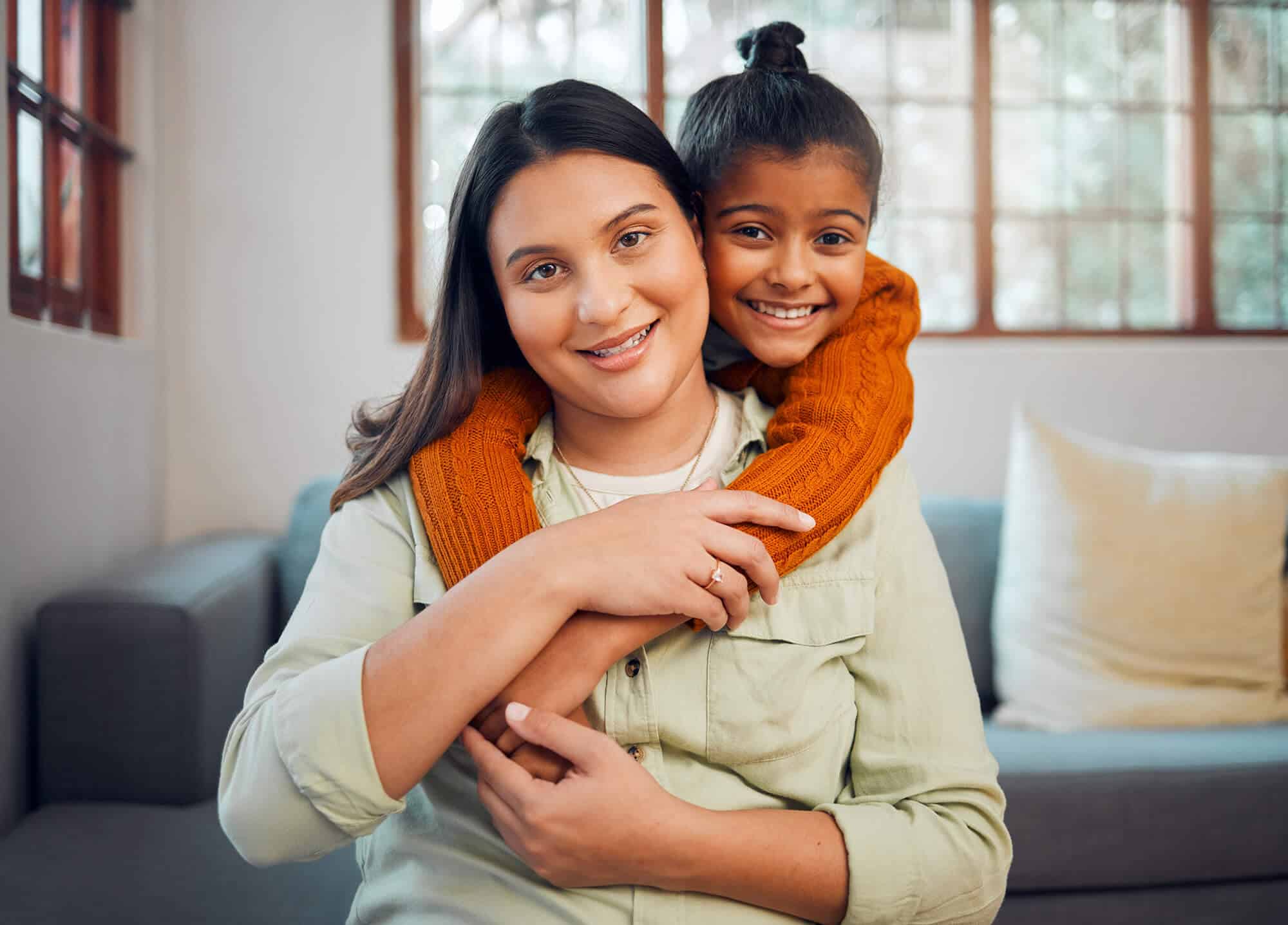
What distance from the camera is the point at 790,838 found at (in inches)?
37.2

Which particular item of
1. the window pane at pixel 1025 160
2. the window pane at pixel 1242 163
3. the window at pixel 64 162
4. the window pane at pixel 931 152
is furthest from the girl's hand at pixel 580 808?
the window pane at pixel 1242 163

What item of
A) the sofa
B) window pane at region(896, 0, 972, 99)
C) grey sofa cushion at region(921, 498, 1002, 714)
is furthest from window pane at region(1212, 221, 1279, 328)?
Result: the sofa

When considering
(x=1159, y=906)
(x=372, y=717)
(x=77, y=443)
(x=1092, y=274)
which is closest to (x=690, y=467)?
(x=372, y=717)

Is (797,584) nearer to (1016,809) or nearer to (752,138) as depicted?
(752,138)

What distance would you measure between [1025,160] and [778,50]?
2458mm

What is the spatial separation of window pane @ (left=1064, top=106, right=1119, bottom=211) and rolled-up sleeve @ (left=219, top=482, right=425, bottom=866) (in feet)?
10.4

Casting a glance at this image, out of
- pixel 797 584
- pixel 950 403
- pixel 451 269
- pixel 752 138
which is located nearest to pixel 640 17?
pixel 950 403

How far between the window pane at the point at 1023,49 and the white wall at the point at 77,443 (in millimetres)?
2622

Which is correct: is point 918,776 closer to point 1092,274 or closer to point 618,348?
point 618,348

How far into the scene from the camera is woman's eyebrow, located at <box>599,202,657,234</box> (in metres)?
1.04

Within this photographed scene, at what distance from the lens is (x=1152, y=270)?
3543 millimetres

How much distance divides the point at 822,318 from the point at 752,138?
0.79ft

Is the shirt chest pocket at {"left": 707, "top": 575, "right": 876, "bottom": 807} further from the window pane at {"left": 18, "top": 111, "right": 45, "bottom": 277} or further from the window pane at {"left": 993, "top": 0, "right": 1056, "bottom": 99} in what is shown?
the window pane at {"left": 993, "top": 0, "right": 1056, "bottom": 99}

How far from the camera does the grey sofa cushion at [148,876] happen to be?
1.49m
